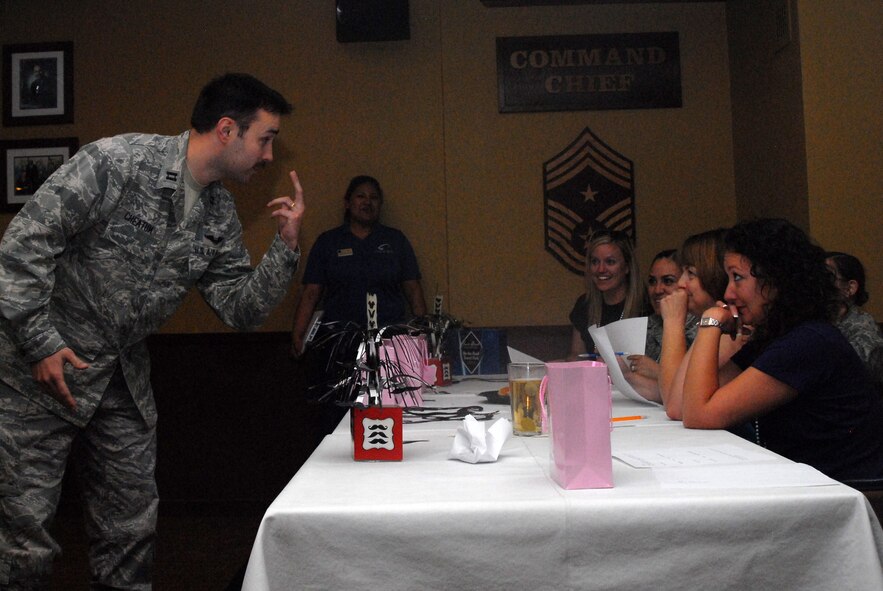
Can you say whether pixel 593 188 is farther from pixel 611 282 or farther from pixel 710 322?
pixel 710 322

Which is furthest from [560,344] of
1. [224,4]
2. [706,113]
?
[224,4]

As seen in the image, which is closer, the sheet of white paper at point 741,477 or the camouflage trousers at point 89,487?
the sheet of white paper at point 741,477

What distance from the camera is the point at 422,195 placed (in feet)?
15.5

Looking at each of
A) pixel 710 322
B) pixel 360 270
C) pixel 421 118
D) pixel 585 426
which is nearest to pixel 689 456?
pixel 585 426

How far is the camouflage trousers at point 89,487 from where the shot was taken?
1791 millimetres

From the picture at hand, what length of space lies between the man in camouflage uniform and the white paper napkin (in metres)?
0.77

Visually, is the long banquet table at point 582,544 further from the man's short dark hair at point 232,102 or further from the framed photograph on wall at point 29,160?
the framed photograph on wall at point 29,160

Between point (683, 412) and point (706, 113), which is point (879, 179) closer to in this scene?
point (706, 113)

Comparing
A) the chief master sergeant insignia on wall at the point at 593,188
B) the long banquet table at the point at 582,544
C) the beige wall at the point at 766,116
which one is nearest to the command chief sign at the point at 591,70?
the chief master sergeant insignia on wall at the point at 593,188

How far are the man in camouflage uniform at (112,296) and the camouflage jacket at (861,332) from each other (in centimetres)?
197

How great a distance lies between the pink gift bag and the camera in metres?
1.18

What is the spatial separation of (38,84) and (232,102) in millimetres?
3179

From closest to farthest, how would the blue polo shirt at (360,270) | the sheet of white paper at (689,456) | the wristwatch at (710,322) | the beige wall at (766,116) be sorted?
the sheet of white paper at (689,456) → the wristwatch at (710,322) → the beige wall at (766,116) → the blue polo shirt at (360,270)

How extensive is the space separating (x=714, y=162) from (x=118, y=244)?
140 inches
